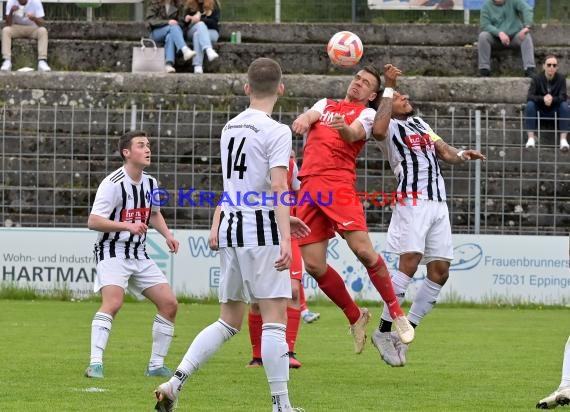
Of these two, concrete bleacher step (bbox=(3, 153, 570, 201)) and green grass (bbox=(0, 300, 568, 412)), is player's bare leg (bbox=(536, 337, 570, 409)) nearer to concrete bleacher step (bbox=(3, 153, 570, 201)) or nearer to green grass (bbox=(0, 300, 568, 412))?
green grass (bbox=(0, 300, 568, 412))

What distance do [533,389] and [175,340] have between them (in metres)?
5.06

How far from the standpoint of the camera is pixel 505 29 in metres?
22.8

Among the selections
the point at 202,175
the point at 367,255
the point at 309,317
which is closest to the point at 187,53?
the point at 202,175

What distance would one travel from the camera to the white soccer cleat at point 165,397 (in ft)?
23.9

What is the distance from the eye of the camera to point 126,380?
9.60 metres

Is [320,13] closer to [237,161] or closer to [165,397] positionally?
[237,161]

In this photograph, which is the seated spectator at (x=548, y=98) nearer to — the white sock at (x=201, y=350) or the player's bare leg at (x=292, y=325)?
the player's bare leg at (x=292, y=325)

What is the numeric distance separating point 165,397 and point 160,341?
9.31 ft

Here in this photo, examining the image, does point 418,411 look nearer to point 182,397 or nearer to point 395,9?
point 182,397

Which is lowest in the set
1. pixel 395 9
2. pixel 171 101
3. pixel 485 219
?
pixel 485 219

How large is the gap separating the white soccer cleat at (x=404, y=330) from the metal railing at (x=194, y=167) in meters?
8.96

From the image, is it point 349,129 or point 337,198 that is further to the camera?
point 337,198

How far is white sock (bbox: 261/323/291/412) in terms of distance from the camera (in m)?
7.29

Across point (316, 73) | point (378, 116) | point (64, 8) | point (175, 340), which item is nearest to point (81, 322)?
point (175, 340)
